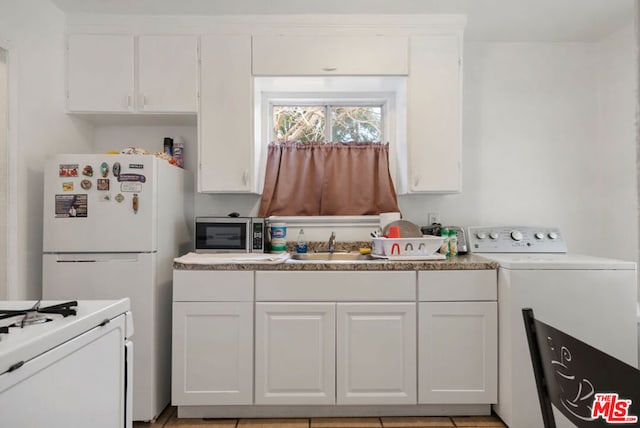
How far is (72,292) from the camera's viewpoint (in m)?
1.99

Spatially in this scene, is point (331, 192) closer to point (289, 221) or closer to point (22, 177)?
point (289, 221)

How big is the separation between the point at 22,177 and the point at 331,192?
1.85 m

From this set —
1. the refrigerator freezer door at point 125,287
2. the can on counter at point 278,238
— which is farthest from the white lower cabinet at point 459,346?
the refrigerator freezer door at point 125,287

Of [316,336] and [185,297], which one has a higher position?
[185,297]

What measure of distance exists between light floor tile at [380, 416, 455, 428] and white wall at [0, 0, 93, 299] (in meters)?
2.13

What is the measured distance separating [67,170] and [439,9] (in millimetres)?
2369

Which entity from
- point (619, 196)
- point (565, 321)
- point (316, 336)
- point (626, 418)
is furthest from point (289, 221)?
point (619, 196)

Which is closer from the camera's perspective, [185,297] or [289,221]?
[185,297]

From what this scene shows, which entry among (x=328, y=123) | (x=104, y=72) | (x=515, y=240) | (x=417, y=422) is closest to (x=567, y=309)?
(x=515, y=240)

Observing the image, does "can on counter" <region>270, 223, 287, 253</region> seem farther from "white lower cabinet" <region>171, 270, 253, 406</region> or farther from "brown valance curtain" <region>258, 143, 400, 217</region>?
"white lower cabinet" <region>171, 270, 253, 406</region>

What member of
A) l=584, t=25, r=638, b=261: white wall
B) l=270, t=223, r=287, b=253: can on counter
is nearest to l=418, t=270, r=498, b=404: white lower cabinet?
l=270, t=223, r=287, b=253: can on counter

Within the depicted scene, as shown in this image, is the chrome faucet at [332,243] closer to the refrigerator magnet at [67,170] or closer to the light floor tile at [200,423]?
the light floor tile at [200,423]

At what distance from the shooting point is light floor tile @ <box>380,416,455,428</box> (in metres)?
1.99

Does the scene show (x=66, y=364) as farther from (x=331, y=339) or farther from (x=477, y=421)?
(x=477, y=421)
